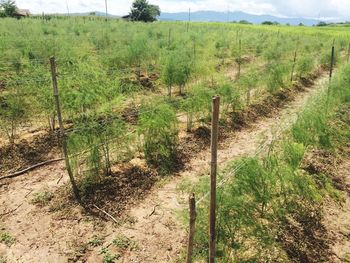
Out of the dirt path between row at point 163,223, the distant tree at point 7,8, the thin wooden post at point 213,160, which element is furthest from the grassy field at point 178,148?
the distant tree at point 7,8

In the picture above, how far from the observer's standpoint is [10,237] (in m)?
4.60

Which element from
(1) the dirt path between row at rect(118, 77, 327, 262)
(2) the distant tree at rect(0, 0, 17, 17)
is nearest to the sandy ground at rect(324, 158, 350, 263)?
(1) the dirt path between row at rect(118, 77, 327, 262)

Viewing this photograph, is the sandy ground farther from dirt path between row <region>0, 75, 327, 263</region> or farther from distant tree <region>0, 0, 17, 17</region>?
distant tree <region>0, 0, 17, 17</region>

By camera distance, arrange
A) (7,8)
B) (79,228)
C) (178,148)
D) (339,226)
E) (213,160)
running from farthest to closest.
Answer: (7,8)
(178,148)
(339,226)
(79,228)
(213,160)

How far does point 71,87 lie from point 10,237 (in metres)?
3.01

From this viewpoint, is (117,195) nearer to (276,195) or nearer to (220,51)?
(276,195)

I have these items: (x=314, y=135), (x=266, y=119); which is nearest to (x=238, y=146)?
(x=314, y=135)

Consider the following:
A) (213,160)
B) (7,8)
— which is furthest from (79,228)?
(7,8)

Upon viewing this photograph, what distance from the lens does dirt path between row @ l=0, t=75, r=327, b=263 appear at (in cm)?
434

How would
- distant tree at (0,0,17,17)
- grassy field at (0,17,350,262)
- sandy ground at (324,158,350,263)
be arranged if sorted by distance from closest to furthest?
1. grassy field at (0,17,350,262)
2. sandy ground at (324,158,350,263)
3. distant tree at (0,0,17,17)

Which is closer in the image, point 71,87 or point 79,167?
point 79,167

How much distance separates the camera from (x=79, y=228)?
479 cm

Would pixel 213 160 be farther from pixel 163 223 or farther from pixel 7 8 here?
pixel 7 8

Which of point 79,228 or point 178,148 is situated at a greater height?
point 178,148
